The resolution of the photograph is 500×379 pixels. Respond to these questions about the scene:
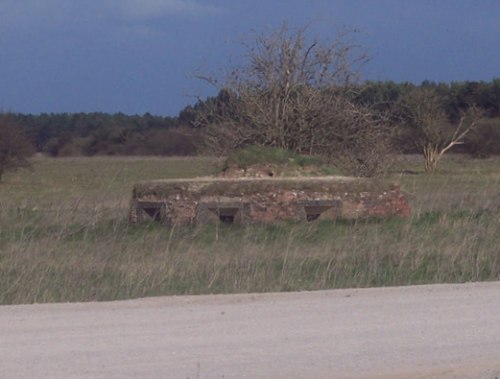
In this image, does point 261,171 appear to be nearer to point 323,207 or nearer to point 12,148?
point 323,207

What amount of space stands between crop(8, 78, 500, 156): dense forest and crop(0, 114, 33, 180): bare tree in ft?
5.73

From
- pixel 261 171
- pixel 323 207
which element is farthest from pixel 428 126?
pixel 323 207

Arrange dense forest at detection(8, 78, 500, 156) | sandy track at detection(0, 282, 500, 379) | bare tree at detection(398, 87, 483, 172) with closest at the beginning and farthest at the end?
sandy track at detection(0, 282, 500, 379) < bare tree at detection(398, 87, 483, 172) < dense forest at detection(8, 78, 500, 156)

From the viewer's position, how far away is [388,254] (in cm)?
1372

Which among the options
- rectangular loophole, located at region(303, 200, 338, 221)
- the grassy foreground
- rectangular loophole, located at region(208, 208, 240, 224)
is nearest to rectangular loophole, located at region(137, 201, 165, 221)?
the grassy foreground

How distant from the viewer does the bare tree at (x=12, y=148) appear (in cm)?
4741

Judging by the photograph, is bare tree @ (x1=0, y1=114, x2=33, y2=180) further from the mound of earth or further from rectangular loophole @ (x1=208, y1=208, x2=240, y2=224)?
rectangular loophole @ (x1=208, y1=208, x2=240, y2=224)

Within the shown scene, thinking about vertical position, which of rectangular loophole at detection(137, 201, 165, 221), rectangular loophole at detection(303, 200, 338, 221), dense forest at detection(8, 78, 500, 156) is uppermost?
rectangular loophole at detection(303, 200, 338, 221)

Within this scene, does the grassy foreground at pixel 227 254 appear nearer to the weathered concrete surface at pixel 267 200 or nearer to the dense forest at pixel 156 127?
the weathered concrete surface at pixel 267 200

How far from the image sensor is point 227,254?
45.6ft

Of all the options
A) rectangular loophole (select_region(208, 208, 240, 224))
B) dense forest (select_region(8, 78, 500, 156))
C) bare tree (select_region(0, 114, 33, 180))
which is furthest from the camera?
dense forest (select_region(8, 78, 500, 156))

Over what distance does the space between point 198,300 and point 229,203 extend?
826 cm

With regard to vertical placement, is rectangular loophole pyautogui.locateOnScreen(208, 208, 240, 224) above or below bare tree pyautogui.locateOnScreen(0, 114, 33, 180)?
above

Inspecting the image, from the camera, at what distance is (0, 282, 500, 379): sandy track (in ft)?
23.8
